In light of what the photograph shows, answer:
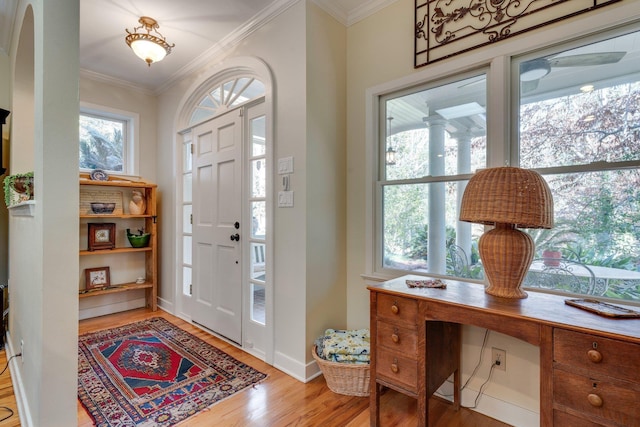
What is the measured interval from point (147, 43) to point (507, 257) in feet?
9.40

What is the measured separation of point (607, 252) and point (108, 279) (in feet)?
14.3

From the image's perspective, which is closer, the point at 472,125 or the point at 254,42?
the point at 472,125

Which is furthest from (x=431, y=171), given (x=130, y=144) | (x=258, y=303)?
(x=130, y=144)

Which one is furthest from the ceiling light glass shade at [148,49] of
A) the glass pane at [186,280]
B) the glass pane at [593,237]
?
the glass pane at [593,237]

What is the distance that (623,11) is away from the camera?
55.5 inches

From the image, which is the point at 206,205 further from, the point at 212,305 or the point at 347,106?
the point at 347,106

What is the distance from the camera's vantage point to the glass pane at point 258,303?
8.19ft

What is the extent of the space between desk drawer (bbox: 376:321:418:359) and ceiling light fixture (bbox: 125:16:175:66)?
8.66 ft

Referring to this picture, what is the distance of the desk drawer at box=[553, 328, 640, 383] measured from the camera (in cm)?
100

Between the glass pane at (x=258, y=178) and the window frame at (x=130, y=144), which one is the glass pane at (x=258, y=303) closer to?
the glass pane at (x=258, y=178)

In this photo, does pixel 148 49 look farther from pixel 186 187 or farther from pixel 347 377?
pixel 347 377

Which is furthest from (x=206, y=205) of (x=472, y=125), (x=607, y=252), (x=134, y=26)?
(x=607, y=252)

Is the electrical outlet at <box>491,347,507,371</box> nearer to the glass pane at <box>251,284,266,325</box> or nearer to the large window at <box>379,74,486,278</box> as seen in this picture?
the large window at <box>379,74,486,278</box>

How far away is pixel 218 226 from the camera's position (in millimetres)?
2914
